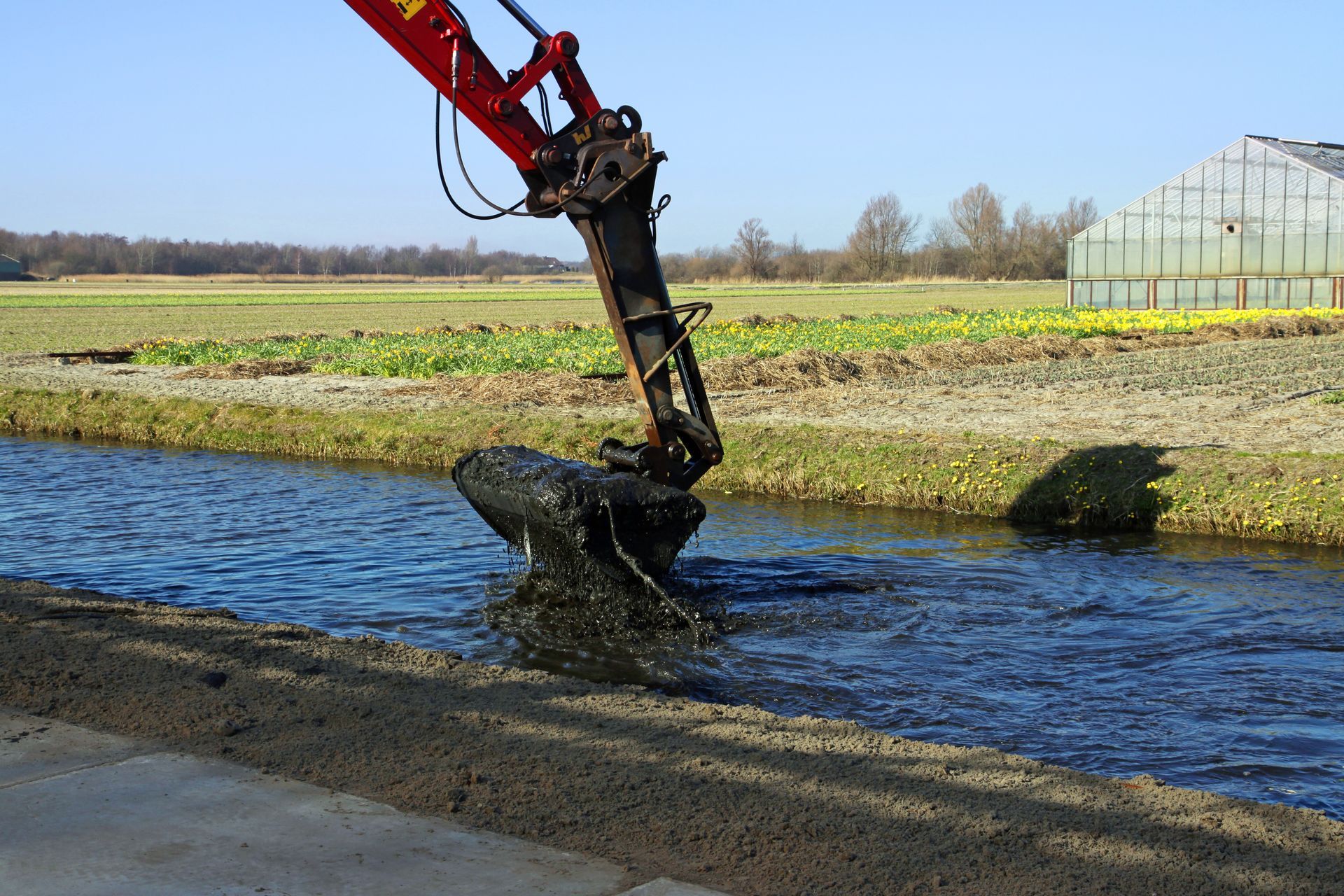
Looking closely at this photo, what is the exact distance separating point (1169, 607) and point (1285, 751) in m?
2.91

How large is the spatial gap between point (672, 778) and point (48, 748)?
103 inches

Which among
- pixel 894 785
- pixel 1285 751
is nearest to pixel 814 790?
pixel 894 785

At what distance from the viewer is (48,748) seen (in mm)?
5148

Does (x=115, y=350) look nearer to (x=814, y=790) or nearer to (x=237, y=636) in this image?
(x=237, y=636)

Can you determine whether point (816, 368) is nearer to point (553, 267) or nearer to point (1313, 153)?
point (1313, 153)

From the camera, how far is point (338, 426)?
17.5 m

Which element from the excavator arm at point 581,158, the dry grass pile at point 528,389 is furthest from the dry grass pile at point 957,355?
the excavator arm at point 581,158

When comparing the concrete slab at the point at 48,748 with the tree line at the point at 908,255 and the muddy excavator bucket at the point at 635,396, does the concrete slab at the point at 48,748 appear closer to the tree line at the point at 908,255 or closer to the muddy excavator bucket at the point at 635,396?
the muddy excavator bucket at the point at 635,396

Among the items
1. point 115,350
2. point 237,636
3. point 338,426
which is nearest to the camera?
point 237,636

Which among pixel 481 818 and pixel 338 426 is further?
pixel 338 426

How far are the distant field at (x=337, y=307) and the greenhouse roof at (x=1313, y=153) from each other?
14.0 m

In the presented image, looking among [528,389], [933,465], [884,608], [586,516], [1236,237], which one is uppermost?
[1236,237]

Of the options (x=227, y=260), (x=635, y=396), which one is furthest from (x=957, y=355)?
→ (x=227, y=260)

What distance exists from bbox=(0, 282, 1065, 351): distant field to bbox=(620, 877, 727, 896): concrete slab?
34.0 meters
